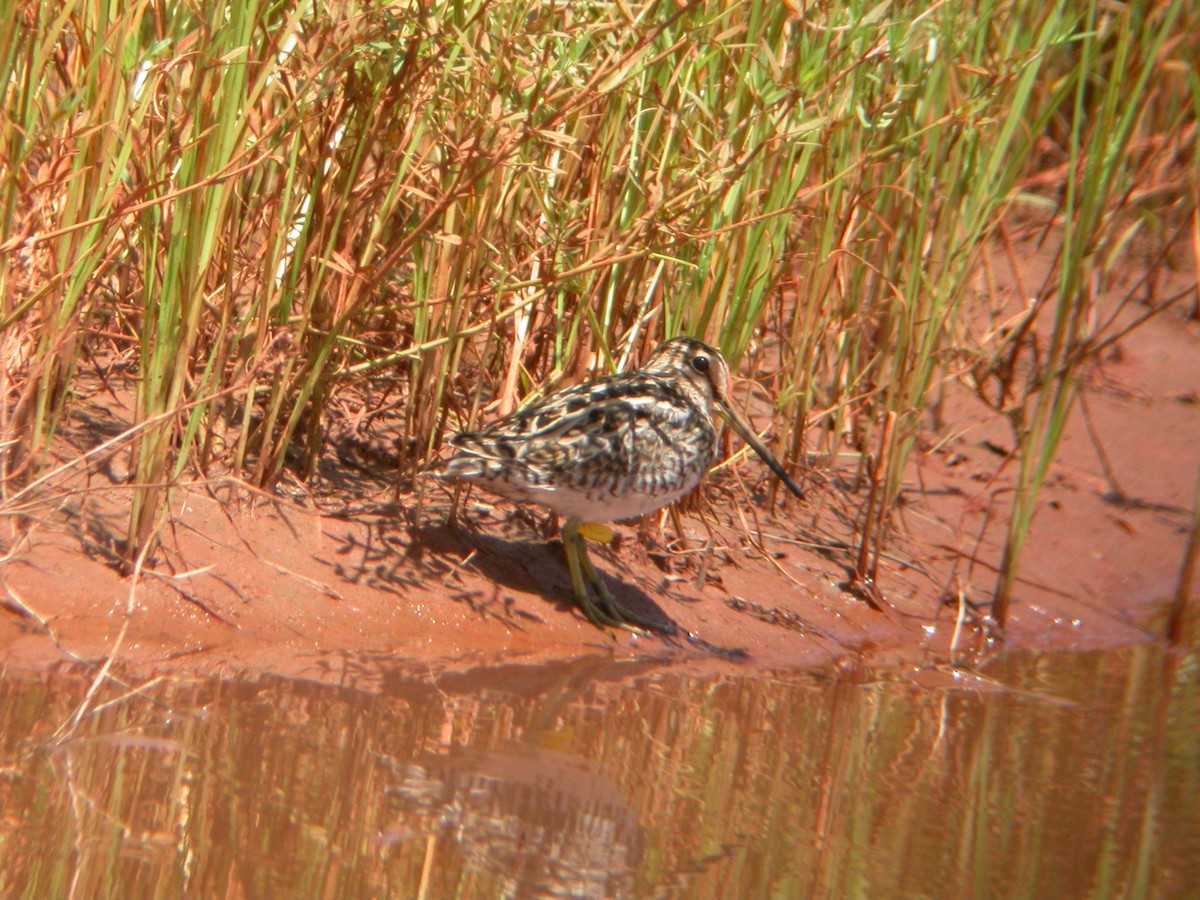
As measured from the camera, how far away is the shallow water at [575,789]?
251cm

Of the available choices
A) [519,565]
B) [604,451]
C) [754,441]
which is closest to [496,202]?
[604,451]

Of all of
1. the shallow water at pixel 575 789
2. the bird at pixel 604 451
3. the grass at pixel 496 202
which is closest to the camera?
the shallow water at pixel 575 789

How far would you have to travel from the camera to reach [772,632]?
4.53m

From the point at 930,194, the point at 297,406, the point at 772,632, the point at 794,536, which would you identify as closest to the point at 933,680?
the point at 772,632

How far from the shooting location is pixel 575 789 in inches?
120

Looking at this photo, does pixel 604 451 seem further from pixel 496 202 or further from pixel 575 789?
pixel 575 789

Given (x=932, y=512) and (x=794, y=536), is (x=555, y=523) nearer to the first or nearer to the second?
(x=794, y=536)

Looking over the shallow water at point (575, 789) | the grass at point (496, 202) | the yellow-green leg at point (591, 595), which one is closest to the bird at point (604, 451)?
the yellow-green leg at point (591, 595)

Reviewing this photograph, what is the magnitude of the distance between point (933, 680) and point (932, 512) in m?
1.30

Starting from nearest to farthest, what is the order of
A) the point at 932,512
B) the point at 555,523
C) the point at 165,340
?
the point at 165,340, the point at 555,523, the point at 932,512

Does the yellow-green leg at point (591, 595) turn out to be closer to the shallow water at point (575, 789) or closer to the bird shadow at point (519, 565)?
the bird shadow at point (519, 565)

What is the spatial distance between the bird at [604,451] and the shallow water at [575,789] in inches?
18.1

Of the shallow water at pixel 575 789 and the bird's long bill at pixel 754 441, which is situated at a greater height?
the bird's long bill at pixel 754 441

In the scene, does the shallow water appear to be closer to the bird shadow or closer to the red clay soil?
the red clay soil
